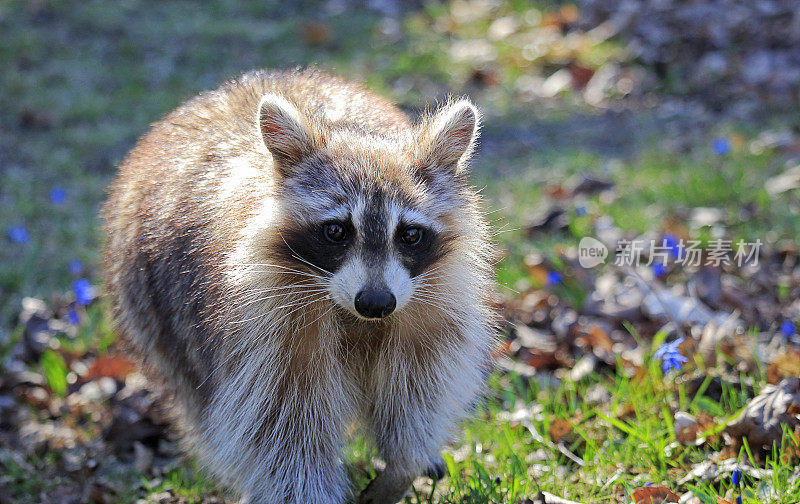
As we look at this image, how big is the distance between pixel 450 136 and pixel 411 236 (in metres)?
0.37

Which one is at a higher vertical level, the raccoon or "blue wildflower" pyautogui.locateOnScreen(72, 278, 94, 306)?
the raccoon

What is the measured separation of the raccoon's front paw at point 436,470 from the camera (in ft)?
9.25

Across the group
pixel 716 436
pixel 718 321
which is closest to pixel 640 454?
pixel 716 436

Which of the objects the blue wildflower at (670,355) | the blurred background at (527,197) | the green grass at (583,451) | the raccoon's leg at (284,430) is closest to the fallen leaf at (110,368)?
the blurred background at (527,197)

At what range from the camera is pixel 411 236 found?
2.37 meters

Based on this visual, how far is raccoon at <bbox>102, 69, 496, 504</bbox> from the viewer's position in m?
2.36

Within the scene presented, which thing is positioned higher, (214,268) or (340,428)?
(214,268)

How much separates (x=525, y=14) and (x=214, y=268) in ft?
18.5

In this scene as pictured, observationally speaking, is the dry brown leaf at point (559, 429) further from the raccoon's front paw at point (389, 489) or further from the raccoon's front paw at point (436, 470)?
the raccoon's front paw at point (389, 489)

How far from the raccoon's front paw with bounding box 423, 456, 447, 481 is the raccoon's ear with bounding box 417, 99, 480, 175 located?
3.02 feet

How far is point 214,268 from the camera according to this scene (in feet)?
Result: 8.30

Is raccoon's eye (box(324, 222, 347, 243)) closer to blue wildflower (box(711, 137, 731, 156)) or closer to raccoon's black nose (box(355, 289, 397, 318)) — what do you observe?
raccoon's black nose (box(355, 289, 397, 318))

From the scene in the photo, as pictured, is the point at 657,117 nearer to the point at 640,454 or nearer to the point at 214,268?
the point at 640,454

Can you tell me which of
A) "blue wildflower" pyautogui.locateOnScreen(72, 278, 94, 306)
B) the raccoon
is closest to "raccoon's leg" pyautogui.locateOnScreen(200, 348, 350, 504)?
the raccoon
